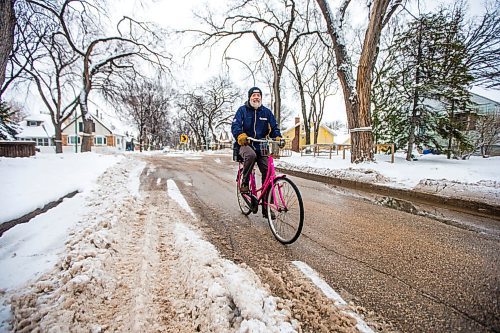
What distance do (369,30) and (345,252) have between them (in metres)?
8.95

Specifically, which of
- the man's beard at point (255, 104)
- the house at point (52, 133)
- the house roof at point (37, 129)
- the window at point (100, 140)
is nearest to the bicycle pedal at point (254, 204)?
the man's beard at point (255, 104)

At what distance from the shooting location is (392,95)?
13.1 metres

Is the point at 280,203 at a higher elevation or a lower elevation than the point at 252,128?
lower

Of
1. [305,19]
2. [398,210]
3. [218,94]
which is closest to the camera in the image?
[398,210]

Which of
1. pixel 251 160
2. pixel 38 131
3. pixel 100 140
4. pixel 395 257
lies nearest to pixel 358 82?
pixel 251 160

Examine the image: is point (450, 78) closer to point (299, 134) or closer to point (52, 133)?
point (299, 134)

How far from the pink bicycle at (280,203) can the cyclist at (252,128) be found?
0.13 meters

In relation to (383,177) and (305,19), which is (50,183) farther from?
(305,19)

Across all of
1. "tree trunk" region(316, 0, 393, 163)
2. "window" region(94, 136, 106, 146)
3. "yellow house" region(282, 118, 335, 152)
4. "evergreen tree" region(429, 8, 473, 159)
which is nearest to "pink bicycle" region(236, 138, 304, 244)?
"tree trunk" region(316, 0, 393, 163)

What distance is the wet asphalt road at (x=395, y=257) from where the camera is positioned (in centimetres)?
170

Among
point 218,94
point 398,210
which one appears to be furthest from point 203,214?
point 218,94

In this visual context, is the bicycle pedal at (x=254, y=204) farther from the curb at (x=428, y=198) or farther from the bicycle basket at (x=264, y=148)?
the curb at (x=428, y=198)

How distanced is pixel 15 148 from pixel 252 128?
13772 mm

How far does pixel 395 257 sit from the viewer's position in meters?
2.53
